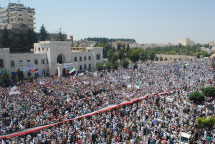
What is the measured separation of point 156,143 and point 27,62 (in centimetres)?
3138

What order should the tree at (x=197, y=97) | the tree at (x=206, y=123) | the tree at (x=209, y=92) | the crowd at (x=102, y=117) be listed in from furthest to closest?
the tree at (x=209, y=92)
the tree at (x=197, y=97)
the tree at (x=206, y=123)
the crowd at (x=102, y=117)

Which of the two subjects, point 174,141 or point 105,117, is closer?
point 174,141

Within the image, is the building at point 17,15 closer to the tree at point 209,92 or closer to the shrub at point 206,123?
the tree at point 209,92

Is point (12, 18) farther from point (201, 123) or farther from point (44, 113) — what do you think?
point (201, 123)

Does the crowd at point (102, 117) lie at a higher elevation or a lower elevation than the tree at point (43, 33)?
lower

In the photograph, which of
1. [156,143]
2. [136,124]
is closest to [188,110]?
[136,124]

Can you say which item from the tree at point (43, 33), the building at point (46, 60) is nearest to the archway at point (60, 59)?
the building at point (46, 60)

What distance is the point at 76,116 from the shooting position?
57.6 feet

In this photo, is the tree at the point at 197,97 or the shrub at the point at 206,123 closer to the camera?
the shrub at the point at 206,123

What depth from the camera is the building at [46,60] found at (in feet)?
118

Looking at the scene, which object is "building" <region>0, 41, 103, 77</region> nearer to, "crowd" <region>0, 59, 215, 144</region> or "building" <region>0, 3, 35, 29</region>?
"crowd" <region>0, 59, 215, 144</region>

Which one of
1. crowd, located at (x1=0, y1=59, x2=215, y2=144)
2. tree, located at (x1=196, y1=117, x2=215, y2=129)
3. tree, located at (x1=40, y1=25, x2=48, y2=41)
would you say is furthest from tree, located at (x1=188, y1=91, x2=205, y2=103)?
tree, located at (x1=40, y1=25, x2=48, y2=41)

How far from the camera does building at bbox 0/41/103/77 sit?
3584 cm

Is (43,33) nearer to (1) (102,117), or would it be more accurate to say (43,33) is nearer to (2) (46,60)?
(2) (46,60)
